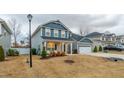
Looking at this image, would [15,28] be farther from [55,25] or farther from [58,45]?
[58,45]

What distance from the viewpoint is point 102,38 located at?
5.21 metres

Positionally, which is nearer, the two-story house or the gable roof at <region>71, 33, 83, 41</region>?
the two-story house

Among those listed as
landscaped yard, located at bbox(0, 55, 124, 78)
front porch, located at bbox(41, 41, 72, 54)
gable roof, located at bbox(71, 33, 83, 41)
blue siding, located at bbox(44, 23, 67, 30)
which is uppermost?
blue siding, located at bbox(44, 23, 67, 30)

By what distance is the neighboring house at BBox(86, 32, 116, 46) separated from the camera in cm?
517

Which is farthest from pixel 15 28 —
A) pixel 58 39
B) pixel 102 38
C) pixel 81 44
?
pixel 102 38

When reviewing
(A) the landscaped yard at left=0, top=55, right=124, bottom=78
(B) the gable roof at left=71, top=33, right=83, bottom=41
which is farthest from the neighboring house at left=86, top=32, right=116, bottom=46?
(A) the landscaped yard at left=0, top=55, right=124, bottom=78

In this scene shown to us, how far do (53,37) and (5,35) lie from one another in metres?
1.12

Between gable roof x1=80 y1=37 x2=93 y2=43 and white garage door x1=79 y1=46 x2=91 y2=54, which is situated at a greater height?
gable roof x1=80 y1=37 x2=93 y2=43

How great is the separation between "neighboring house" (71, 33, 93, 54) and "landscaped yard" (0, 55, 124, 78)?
0.73ft

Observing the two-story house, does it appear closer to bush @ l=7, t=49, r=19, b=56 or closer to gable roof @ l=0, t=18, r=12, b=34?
bush @ l=7, t=49, r=19, b=56

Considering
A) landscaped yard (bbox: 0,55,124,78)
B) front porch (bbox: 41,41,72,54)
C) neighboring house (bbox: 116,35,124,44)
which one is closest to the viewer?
landscaped yard (bbox: 0,55,124,78)

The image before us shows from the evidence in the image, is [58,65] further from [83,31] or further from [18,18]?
[18,18]
